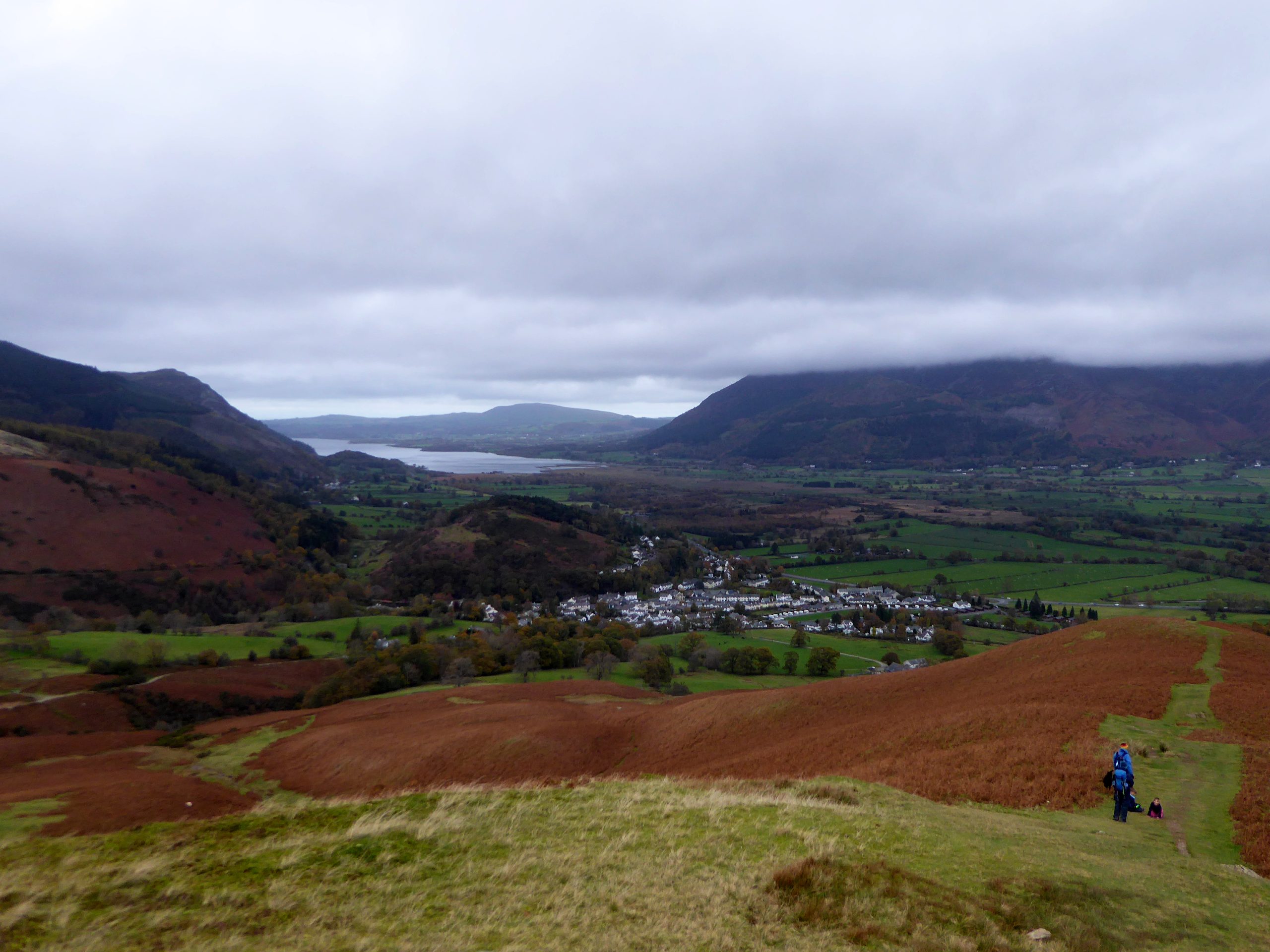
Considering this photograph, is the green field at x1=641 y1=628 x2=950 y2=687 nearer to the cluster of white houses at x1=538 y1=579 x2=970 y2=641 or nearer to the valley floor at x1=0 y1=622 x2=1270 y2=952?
the cluster of white houses at x1=538 y1=579 x2=970 y2=641

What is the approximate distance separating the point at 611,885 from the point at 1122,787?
1523 centimetres

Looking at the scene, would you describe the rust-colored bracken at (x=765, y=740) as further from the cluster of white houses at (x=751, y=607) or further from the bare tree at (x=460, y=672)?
the cluster of white houses at (x=751, y=607)

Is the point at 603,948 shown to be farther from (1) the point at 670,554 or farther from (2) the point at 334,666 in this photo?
(1) the point at 670,554

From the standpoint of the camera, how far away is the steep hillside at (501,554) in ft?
380

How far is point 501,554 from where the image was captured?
123 meters

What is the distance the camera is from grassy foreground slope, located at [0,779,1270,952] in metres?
9.32

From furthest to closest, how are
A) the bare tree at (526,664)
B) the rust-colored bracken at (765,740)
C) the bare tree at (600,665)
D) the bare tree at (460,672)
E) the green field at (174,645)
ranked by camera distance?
1. the bare tree at (526,664)
2. the bare tree at (600,665)
3. the bare tree at (460,672)
4. the green field at (174,645)
5. the rust-colored bracken at (765,740)

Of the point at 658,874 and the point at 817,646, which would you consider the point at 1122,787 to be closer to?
the point at 658,874

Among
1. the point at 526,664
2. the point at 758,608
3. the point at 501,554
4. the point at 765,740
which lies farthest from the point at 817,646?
the point at 501,554

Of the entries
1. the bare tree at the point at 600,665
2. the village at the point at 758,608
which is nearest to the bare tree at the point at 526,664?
the bare tree at the point at 600,665

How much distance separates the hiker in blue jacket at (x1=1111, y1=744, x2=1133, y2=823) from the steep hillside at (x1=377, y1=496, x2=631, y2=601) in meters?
102

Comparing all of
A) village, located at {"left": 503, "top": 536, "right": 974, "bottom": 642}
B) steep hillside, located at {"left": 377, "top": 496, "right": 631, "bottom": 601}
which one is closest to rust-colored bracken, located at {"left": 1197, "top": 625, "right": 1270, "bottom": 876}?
village, located at {"left": 503, "top": 536, "right": 974, "bottom": 642}

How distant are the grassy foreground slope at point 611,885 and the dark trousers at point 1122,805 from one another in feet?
2.71

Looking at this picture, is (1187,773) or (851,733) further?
(851,733)
